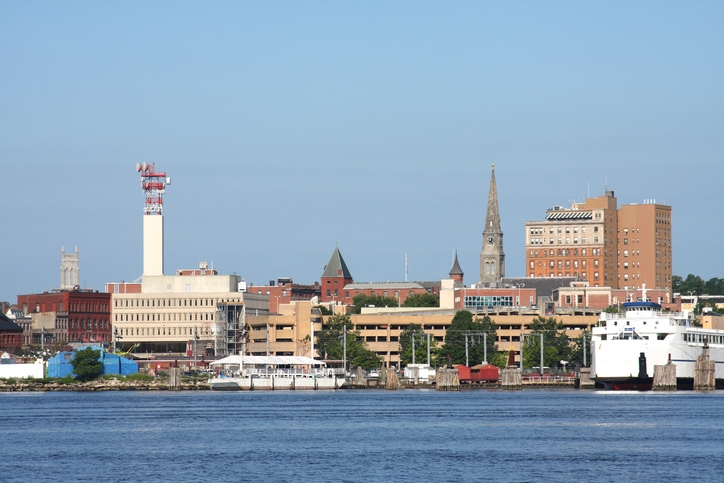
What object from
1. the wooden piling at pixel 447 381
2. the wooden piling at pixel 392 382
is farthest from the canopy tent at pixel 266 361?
the wooden piling at pixel 447 381

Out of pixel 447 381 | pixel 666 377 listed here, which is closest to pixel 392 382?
pixel 447 381

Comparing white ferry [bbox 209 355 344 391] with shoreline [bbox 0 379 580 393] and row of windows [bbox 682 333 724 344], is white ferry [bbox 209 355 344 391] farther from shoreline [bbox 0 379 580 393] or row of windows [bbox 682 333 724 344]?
row of windows [bbox 682 333 724 344]

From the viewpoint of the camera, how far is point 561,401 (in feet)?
465

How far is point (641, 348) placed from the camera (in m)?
159

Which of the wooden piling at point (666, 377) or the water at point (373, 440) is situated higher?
the wooden piling at point (666, 377)

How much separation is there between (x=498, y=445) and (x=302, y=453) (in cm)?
1240

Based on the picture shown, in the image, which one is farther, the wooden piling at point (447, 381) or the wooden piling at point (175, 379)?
the wooden piling at point (175, 379)

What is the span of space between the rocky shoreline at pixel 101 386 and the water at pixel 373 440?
45.4m

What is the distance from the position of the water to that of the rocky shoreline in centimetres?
4544

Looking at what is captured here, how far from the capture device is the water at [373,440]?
256 ft

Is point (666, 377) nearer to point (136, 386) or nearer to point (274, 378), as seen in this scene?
point (274, 378)

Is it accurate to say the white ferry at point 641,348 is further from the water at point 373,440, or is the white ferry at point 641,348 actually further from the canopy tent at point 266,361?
the canopy tent at point 266,361

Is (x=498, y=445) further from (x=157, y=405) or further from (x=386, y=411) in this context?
(x=157, y=405)

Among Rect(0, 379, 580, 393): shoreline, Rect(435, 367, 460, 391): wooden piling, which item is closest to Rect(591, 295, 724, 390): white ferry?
Rect(435, 367, 460, 391): wooden piling
